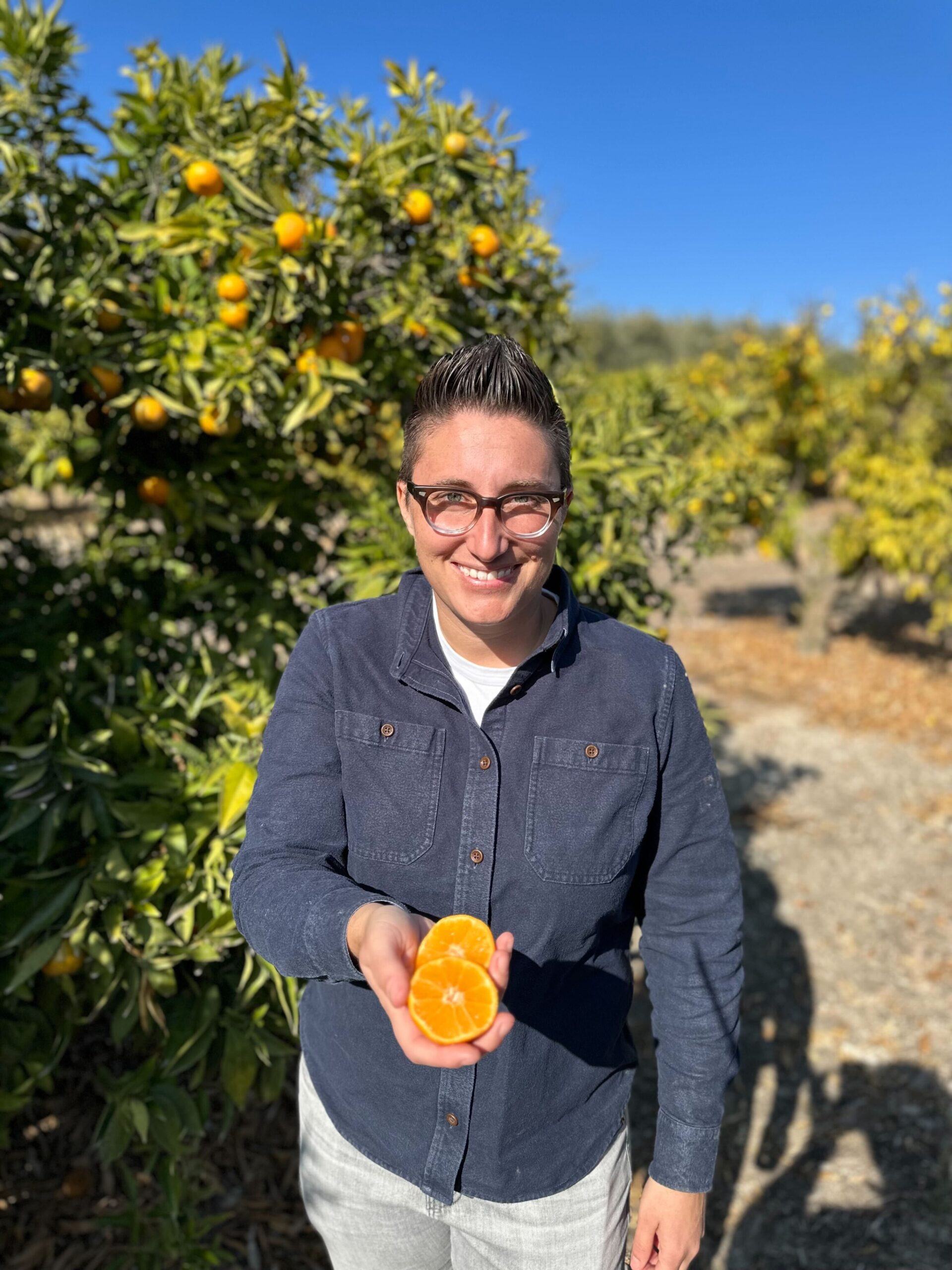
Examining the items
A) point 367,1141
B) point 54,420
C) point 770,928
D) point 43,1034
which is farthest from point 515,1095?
point 770,928

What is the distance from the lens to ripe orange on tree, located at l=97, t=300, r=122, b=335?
2070 mm

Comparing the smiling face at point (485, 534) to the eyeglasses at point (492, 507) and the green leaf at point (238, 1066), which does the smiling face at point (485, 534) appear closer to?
the eyeglasses at point (492, 507)

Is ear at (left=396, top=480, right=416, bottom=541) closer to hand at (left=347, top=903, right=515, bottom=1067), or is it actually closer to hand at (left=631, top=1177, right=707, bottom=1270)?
hand at (left=347, top=903, right=515, bottom=1067)

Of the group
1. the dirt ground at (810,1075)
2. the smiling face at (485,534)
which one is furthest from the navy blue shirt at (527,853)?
the dirt ground at (810,1075)

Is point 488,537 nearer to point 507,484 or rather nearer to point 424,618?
point 507,484

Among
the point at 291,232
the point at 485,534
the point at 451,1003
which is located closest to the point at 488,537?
the point at 485,534

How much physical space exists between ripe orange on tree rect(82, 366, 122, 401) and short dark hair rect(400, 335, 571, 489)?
3.78 ft

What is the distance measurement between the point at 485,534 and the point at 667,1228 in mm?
1065

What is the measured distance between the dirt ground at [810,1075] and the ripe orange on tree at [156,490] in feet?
5.19

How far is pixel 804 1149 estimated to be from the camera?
281 cm

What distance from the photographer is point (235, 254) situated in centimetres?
206

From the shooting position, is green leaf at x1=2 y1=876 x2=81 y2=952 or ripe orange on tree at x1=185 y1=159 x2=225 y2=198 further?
ripe orange on tree at x1=185 y1=159 x2=225 y2=198

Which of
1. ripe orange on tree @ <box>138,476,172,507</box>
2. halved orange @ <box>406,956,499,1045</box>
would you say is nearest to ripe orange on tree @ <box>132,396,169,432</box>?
ripe orange on tree @ <box>138,476,172,507</box>

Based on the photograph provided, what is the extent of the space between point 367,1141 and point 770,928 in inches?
120
